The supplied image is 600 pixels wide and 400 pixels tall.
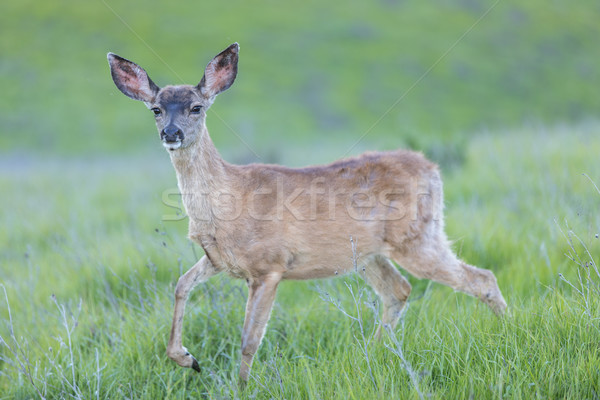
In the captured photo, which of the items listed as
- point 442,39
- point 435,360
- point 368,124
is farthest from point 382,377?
point 442,39

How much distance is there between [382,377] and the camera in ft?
9.34

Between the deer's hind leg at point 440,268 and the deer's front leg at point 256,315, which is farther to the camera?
the deer's hind leg at point 440,268

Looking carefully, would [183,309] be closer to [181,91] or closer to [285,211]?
[285,211]

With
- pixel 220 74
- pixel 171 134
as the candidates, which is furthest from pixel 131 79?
pixel 171 134

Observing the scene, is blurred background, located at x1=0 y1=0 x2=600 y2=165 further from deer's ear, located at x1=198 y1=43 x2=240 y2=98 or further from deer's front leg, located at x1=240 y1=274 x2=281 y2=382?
deer's front leg, located at x1=240 y1=274 x2=281 y2=382

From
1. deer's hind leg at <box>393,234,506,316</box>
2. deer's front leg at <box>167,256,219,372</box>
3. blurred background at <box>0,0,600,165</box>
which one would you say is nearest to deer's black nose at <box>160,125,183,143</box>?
deer's front leg at <box>167,256,219,372</box>

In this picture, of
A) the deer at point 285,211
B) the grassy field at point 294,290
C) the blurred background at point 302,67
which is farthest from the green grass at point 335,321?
the blurred background at point 302,67

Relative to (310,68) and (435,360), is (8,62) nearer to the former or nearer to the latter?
(310,68)

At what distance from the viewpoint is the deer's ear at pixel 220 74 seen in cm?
420

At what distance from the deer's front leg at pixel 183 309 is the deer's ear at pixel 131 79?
1342 mm

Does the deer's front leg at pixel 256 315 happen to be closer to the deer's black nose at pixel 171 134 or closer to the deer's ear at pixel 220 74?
the deer's black nose at pixel 171 134

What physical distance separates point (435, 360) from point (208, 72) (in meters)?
2.56

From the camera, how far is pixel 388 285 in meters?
4.60

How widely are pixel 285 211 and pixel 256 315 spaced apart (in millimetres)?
775
